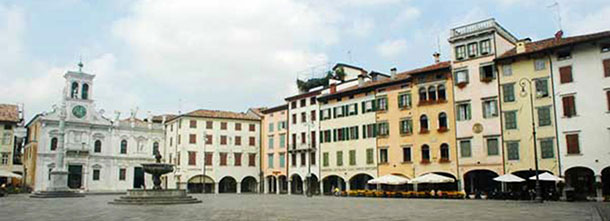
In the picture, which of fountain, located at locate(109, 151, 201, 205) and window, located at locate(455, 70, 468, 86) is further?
window, located at locate(455, 70, 468, 86)

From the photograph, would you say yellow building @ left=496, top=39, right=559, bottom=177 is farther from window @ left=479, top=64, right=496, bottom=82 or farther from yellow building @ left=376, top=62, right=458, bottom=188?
yellow building @ left=376, top=62, right=458, bottom=188

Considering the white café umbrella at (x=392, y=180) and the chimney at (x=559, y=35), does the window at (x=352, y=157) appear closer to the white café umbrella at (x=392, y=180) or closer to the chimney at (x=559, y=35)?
the white café umbrella at (x=392, y=180)

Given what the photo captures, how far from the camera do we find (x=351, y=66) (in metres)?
59.8

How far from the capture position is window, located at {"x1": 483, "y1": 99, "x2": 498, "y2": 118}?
129 feet

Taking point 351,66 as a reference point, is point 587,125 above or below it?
below

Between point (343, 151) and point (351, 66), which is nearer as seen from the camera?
point (343, 151)

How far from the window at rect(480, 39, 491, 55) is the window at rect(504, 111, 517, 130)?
16.6ft

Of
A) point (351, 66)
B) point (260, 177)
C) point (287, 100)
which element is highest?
point (351, 66)

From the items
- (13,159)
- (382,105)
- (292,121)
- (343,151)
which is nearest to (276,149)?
(292,121)

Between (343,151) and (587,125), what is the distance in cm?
2264

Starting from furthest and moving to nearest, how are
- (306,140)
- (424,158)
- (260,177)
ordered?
1. (260,177)
2. (306,140)
3. (424,158)

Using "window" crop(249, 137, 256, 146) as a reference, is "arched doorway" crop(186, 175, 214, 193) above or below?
below

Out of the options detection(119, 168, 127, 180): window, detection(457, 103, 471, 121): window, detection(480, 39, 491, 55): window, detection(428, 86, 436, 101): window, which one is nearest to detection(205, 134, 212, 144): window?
detection(119, 168, 127, 180): window

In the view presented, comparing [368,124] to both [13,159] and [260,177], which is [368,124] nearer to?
[260,177]
